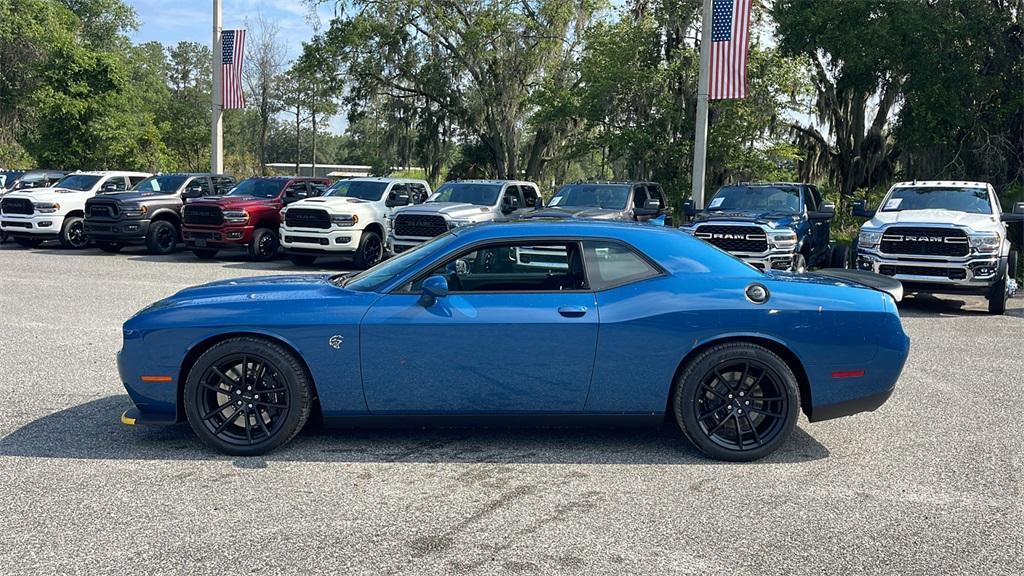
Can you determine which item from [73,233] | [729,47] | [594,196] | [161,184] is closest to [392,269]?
[594,196]

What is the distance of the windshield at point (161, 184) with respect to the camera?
2033 centimetres

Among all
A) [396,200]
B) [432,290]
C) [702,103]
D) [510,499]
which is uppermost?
[702,103]

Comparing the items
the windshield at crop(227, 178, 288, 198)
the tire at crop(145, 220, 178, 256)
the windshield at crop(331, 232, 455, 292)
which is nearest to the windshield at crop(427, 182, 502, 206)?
the windshield at crop(227, 178, 288, 198)

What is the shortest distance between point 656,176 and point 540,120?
16.6 ft

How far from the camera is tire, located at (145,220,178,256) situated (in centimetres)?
1950

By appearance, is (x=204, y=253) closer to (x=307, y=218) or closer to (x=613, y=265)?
(x=307, y=218)

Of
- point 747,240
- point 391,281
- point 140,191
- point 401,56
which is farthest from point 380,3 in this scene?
point 391,281

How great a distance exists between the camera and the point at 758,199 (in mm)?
15352

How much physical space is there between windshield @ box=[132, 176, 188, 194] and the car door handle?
17.0 meters

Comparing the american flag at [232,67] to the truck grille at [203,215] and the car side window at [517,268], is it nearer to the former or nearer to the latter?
the truck grille at [203,215]

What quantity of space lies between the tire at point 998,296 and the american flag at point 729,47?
23.8ft

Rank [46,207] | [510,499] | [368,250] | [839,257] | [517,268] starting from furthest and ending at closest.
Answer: [46,207] < [368,250] < [839,257] < [517,268] < [510,499]

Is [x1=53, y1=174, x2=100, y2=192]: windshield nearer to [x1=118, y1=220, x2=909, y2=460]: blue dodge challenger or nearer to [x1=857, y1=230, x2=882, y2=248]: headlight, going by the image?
[x1=857, y1=230, x2=882, y2=248]: headlight

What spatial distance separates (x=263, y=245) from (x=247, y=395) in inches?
548
